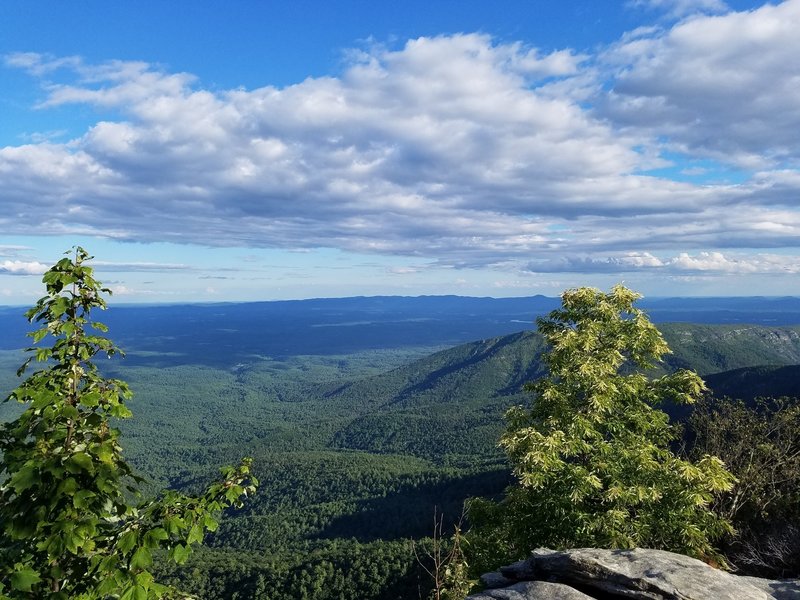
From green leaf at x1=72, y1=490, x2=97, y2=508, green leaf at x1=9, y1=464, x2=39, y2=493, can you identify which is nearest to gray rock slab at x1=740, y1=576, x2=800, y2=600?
green leaf at x1=72, y1=490, x2=97, y2=508

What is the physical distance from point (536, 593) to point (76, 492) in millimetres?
12500

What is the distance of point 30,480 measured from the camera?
6.84 meters

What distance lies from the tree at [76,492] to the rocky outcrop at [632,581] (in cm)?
1058

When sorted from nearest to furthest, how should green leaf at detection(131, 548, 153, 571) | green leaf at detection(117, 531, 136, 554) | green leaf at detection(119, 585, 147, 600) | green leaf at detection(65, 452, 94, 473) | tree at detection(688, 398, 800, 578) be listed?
green leaf at detection(119, 585, 147, 600) → green leaf at detection(131, 548, 153, 571) → green leaf at detection(117, 531, 136, 554) → green leaf at detection(65, 452, 94, 473) → tree at detection(688, 398, 800, 578)

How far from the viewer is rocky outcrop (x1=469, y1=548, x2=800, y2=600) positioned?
13406 millimetres

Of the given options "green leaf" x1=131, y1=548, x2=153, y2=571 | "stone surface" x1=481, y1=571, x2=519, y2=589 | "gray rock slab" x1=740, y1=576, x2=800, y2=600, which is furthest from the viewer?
"stone surface" x1=481, y1=571, x2=519, y2=589

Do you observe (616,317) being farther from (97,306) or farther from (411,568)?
(411,568)

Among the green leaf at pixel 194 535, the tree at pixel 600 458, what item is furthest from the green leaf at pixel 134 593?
the tree at pixel 600 458

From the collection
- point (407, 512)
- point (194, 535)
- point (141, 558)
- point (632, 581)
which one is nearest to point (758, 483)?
point (632, 581)

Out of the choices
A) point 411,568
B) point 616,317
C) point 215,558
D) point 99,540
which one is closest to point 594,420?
point 616,317

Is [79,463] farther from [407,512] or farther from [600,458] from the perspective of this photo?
[407,512]

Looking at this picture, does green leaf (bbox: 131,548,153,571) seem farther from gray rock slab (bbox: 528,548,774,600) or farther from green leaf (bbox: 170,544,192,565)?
gray rock slab (bbox: 528,548,774,600)

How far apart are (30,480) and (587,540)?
17.5 metres

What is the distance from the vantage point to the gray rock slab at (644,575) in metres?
13.3
